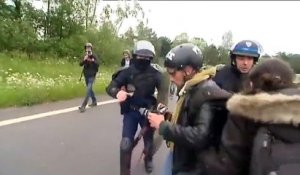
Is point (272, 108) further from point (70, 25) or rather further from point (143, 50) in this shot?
point (70, 25)

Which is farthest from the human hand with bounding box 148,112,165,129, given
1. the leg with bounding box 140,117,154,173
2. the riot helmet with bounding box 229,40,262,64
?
the leg with bounding box 140,117,154,173

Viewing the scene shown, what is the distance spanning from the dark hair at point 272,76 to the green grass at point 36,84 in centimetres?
1033

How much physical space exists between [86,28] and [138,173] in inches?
1051

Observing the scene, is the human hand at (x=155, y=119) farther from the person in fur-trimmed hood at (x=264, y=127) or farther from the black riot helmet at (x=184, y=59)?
the person in fur-trimmed hood at (x=264, y=127)

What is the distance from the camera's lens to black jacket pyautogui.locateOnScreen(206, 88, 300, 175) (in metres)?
2.44

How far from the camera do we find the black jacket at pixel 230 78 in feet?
14.2

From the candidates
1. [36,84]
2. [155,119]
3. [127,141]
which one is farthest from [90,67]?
[155,119]

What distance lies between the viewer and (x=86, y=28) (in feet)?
107

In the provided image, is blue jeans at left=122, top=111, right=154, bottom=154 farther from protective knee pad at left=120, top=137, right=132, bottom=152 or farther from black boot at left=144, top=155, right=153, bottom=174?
black boot at left=144, top=155, right=153, bottom=174

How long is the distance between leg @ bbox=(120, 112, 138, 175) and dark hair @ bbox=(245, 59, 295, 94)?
10.1 feet

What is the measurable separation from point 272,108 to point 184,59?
97cm

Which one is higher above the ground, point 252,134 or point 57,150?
point 252,134

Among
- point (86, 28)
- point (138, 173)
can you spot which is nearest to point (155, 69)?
point (138, 173)

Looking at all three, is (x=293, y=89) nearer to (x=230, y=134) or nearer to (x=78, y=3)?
(x=230, y=134)
